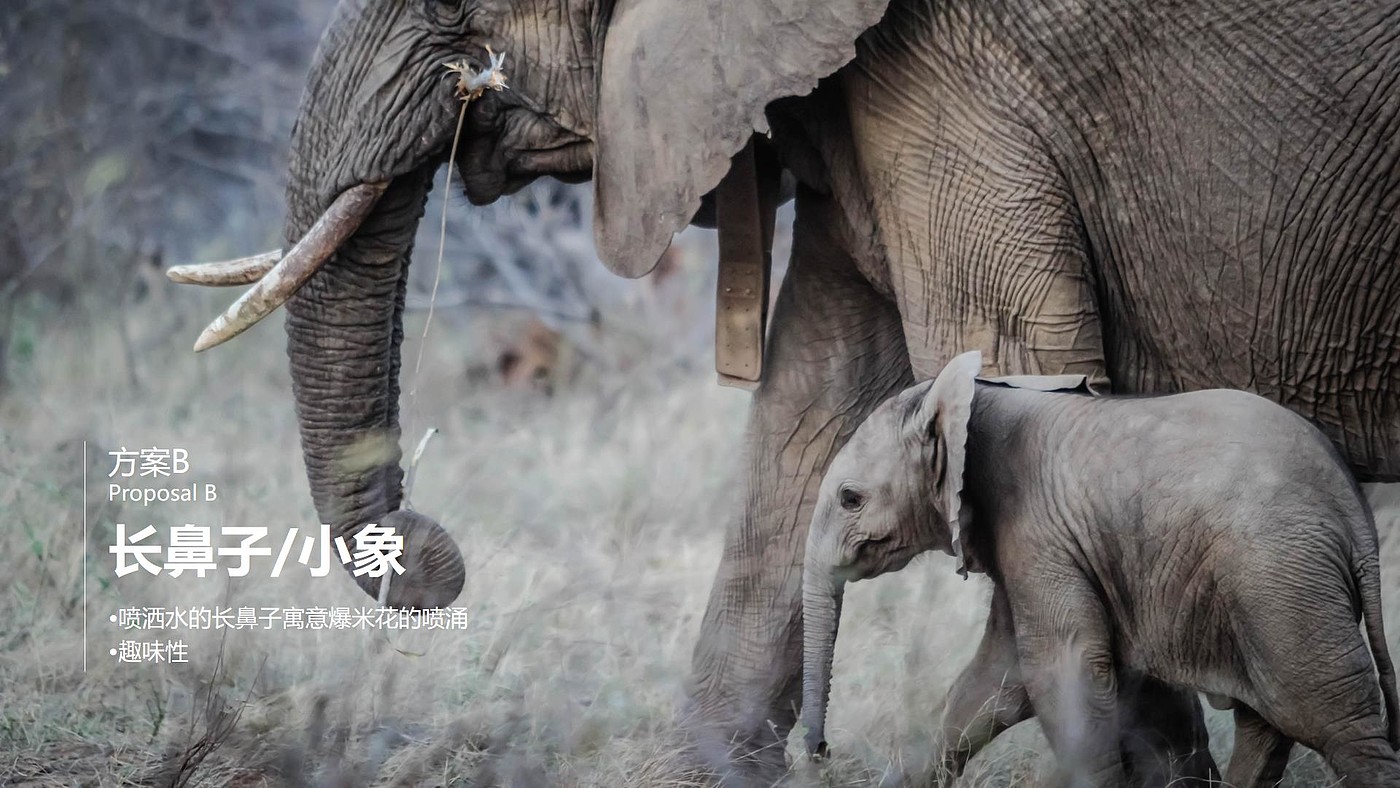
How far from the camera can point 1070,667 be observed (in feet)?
12.1

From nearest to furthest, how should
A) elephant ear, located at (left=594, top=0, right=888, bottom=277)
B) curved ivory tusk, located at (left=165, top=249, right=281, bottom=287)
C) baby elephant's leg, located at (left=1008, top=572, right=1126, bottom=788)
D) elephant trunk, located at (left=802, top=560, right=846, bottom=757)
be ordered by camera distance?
1. baby elephant's leg, located at (left=1008, top=572, right=1126, bottom=788)
2. elephant ear, located at (left=594, top=0, right=888, bottom=277)
3. elephant trunk, located at (left=802, top=560, right=846, bottom=757)
4. curved ivory tusk, located at (left=165, top=249, right=281, bottom=287)

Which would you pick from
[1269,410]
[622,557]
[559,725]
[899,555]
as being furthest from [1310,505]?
[622,557]

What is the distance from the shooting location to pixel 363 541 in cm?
439

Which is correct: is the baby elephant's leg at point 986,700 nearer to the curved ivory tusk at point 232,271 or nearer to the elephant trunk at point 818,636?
the elephant trunk at point 818,636

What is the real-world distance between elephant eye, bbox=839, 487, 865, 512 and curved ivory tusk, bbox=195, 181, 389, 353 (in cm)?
119

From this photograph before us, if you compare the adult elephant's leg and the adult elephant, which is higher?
the adult elephant

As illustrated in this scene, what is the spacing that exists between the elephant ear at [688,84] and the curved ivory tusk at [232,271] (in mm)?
809

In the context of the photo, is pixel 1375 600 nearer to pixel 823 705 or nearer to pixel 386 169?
pixel 823 705

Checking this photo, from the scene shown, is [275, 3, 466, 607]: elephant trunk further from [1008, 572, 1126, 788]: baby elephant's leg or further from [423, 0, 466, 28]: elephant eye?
[1008, 572, 1126, 788]: baby elephant's leg

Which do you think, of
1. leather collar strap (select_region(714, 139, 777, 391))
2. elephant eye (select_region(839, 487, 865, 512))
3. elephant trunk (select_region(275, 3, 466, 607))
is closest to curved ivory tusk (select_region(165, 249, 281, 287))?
elephant trunk (select_region(275, 3, 466, 607))

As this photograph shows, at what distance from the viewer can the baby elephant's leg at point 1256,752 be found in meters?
3.89

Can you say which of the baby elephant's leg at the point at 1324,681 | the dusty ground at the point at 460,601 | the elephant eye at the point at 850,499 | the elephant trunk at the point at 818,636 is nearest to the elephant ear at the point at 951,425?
the elephant eye at the point at 850,499

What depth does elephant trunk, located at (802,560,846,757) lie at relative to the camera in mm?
3943

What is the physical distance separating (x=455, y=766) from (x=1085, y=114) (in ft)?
6.47
